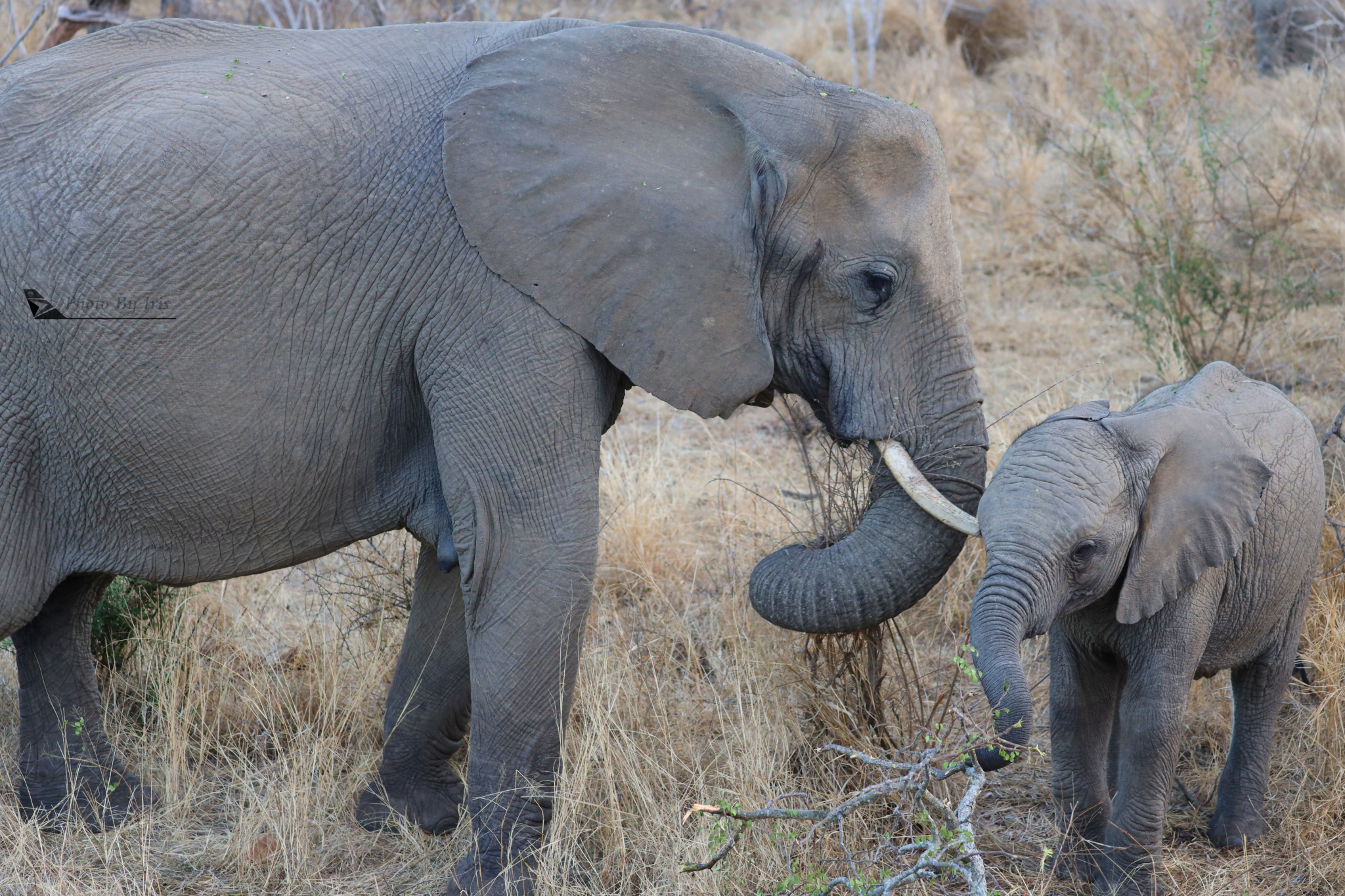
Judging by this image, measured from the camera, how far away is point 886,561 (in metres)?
3.43

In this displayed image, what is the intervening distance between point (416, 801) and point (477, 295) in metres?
1.74

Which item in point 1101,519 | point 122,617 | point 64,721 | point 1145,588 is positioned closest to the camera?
point 1101,519

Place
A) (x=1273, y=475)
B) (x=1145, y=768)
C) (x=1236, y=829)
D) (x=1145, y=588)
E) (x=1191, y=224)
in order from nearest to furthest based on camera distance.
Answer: (x=1145, y=588) → (x=1145, y=768) → (x=1273, y=475) → (x=1236, y=829) → (x=1191, y=224)

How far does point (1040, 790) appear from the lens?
4266 mm

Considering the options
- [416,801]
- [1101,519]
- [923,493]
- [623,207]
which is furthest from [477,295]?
[416,801]

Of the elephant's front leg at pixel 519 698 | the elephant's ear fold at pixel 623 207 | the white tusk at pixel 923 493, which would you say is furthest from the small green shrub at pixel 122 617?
the white tusk at pixel 923 493

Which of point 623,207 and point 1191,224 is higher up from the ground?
point 623,207

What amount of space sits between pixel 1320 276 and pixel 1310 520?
390cm

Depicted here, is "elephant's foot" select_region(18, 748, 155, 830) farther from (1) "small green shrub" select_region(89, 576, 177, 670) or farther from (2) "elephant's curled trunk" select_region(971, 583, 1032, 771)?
(2) "elephant's curled trunk" select_region(971, 583, 1032, 771)

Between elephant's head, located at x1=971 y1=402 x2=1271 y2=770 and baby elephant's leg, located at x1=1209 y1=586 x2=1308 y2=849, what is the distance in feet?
2.18

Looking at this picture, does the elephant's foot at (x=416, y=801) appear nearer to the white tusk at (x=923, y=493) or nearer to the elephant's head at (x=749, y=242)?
the elephant's head at (x=749, y=242)

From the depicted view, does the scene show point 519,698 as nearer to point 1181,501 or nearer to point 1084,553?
point 1084,553

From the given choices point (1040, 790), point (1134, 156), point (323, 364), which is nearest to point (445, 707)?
point (323, 364)

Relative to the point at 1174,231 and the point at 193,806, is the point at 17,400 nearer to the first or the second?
the point at 193,806
